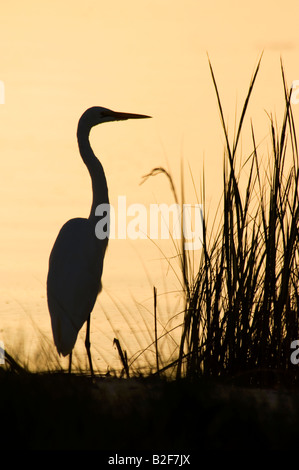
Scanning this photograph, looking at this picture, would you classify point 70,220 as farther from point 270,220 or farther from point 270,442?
point 270,442

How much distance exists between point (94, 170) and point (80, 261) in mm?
692

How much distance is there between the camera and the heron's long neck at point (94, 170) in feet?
17.7

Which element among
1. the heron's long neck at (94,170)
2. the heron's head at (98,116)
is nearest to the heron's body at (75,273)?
the heron's long neck at (94,170)

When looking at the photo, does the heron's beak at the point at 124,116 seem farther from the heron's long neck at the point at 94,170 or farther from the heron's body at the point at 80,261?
the heron's long neck at the point at 94,170

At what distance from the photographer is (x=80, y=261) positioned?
5273 millimetres

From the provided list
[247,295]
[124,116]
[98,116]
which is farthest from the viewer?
[124,116]

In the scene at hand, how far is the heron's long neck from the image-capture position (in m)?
5.39

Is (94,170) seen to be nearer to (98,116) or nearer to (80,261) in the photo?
(98,116)

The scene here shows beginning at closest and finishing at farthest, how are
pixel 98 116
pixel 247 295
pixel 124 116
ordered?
1. pixel 247 295
2. pixel 98 116
3. pixel 124 116

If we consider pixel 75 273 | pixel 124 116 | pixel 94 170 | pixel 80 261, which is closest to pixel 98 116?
pixel 124 116

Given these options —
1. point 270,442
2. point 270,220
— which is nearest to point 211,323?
point 270,220

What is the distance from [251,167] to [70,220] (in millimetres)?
1964

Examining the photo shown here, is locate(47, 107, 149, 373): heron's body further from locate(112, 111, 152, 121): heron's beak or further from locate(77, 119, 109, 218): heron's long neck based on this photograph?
locate(112, 111, 152, 121): heron's beak

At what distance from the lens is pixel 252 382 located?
3.77m
